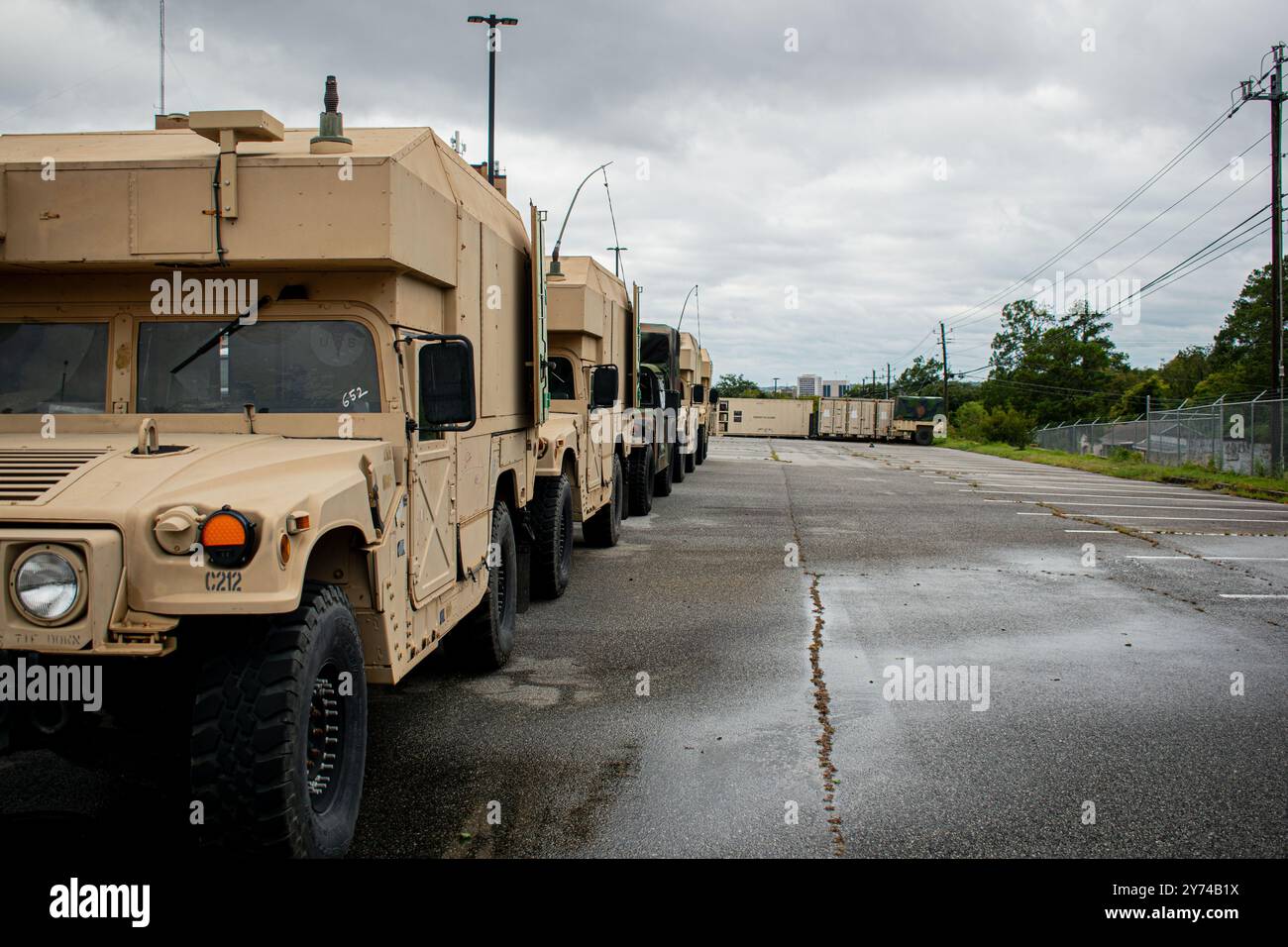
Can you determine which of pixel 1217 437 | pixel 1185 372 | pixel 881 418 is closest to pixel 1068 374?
pixel 1185 372

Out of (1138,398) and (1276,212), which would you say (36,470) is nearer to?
(1276,212)

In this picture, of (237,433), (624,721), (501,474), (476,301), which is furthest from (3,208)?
(624,721)

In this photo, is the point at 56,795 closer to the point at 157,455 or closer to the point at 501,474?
the point at 157,455

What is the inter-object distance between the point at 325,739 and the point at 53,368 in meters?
2.14

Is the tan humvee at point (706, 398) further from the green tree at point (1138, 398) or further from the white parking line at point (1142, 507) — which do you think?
the green tree at point (1138, 398)

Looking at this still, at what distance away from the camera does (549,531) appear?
9117 mm

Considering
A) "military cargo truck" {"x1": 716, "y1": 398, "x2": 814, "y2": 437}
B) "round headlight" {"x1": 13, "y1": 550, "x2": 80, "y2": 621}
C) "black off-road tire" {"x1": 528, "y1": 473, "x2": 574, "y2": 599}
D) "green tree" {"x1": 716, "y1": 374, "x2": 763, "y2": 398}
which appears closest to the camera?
"round headlight" {"x1": 13, "y1": 550, "x2": 80, "y2": 621}

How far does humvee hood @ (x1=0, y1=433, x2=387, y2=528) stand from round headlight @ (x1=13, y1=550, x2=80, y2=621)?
5.3 inches

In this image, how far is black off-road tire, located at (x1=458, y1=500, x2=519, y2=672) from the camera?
264 inches

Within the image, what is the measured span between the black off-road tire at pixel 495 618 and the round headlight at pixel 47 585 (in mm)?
3449

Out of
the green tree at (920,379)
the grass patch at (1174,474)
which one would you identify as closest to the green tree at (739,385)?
the green tree at (920,379)

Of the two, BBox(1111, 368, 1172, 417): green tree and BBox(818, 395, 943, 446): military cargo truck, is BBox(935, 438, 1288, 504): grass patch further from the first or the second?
BBox(1111, 368, 1172, 417): green tree

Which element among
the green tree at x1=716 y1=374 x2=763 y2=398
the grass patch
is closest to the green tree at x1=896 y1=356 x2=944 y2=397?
the green tree at x1=716 y1=374 x2=763 y2=398
